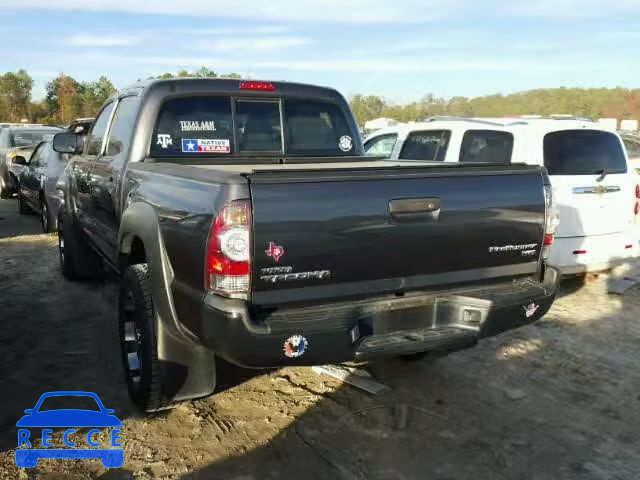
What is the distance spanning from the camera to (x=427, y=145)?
7.35 m

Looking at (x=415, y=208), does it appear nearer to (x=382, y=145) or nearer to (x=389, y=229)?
(x=389, y=229)

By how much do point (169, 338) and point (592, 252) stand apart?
4.37 metres

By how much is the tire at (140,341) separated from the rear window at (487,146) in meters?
3.90

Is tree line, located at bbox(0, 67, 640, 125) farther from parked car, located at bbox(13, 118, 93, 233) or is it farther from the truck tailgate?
the truck tailgate

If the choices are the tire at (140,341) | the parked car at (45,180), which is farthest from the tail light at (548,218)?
the parked car at (45,180)

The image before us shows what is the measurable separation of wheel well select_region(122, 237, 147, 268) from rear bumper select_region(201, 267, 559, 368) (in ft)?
3.73

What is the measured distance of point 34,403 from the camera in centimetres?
381

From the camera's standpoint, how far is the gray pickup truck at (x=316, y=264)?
2725mm

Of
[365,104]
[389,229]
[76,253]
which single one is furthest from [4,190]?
[365,104]

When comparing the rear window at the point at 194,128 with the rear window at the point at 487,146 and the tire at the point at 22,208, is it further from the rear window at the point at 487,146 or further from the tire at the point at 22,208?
the tire at the point at 22,208

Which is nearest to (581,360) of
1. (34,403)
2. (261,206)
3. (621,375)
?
(621,375)

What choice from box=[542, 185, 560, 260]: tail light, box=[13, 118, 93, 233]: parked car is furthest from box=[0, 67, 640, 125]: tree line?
box=[542, 185, 560, 260]: tail light

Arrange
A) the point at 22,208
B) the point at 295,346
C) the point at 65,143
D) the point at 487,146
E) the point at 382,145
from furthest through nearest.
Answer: the point at 22,208
the point at 382,145
the point at 487,146
the point at 65,143
the point at 295,346

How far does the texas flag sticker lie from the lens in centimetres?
439
